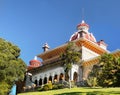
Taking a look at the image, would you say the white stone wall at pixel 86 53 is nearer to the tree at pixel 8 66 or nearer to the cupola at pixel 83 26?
the cupola at pixel 83 26

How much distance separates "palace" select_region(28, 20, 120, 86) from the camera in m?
50.5

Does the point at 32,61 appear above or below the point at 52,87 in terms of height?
above

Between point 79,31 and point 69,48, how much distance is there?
50.9ft

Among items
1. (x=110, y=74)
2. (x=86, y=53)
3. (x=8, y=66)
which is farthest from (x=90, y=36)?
(x=8, y=66)

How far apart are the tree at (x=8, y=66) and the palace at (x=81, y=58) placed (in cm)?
1234

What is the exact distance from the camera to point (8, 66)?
3575 cm

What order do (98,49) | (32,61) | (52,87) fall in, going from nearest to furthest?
(52,87)
(98,49)
(32,61)

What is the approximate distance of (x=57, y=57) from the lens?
188 feet

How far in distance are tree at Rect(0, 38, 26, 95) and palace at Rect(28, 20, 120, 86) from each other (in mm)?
12340

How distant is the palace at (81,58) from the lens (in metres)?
50.5

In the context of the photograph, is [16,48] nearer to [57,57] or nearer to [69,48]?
[69,48]

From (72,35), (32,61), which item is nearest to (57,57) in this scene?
(72,35)

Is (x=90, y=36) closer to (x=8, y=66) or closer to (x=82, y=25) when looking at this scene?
(x=82, y=25)

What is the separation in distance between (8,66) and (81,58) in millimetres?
18729
